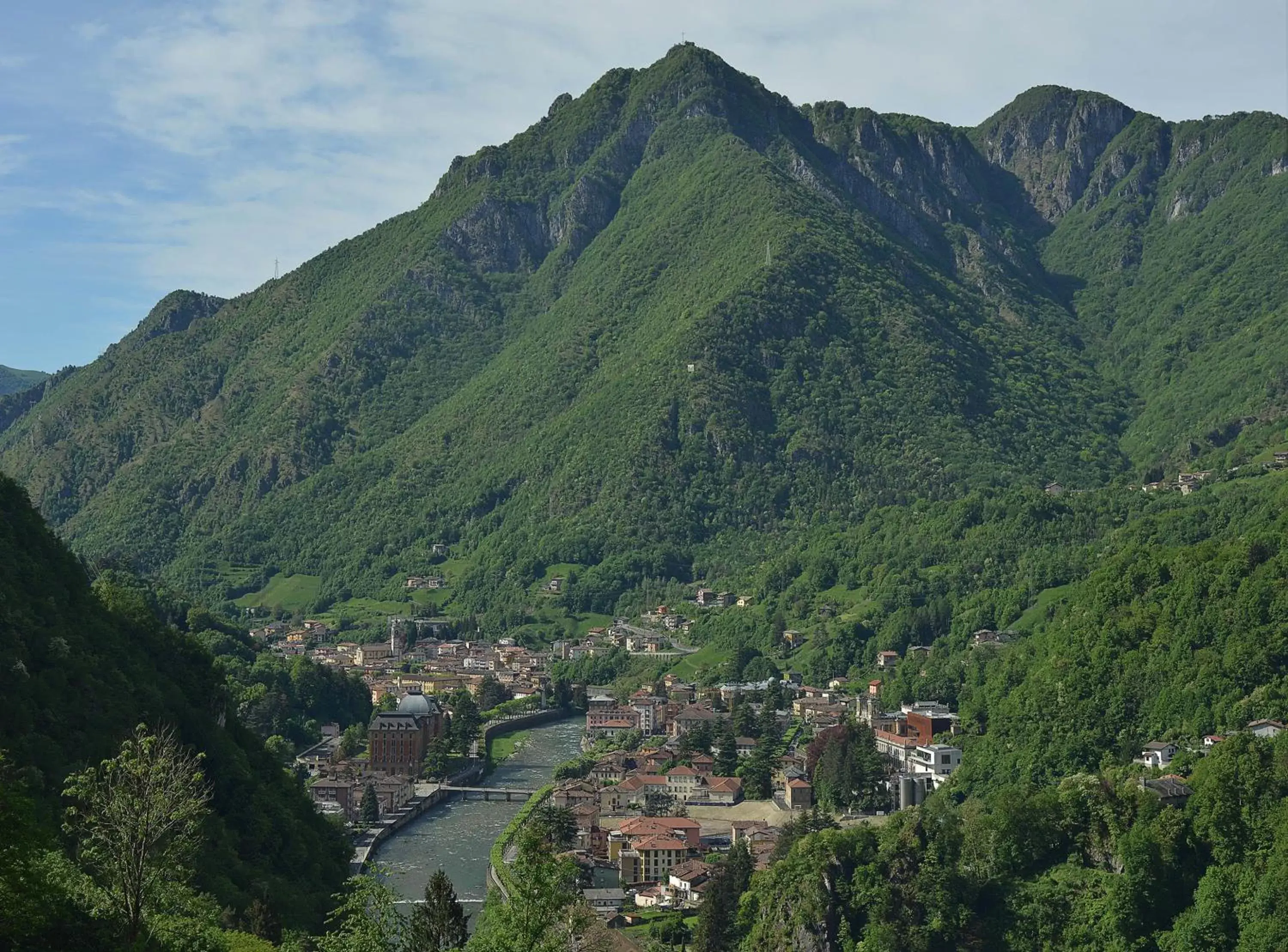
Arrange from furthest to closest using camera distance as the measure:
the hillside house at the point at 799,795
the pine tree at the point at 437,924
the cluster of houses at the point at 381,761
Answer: the cluster of houses at the point at 381,761 → the hillside house at the point at 799,795 → the pine tree at the point at 437,924

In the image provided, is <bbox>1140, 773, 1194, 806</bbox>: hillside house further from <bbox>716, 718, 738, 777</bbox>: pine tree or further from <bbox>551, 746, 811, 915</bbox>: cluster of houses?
<bbox>716, 718, 738, 777</bbox>: pine tree

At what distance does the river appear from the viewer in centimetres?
A: 8794

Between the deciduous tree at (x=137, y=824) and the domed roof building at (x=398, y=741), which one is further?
the domed roof building at (x=398, y=741)

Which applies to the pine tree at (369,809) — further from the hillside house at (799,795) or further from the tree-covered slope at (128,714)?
the tree-covered slope at (128,714)

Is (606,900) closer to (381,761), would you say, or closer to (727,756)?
(727,756)

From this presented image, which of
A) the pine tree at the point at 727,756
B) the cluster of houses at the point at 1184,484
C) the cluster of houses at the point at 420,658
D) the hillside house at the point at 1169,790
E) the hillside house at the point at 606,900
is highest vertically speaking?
the cluster of houses at the point at 1184,484

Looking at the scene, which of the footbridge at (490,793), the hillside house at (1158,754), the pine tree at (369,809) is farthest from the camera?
the footbridge at (490,793)

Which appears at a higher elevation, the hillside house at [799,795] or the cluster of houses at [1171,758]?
the cluster of houses at [1171,758]

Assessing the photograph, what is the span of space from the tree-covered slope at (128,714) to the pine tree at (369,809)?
97.4 feet

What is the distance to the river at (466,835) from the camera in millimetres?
87938

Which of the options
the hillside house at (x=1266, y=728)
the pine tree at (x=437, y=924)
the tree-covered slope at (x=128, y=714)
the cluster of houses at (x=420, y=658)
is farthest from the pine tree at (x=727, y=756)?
the pine tree at (x=437, y=924)

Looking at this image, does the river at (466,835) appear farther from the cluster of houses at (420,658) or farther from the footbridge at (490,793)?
the cluster of houses at (420,658)

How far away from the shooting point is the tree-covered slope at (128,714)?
192 feet

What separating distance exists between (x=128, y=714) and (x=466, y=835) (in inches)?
1671
